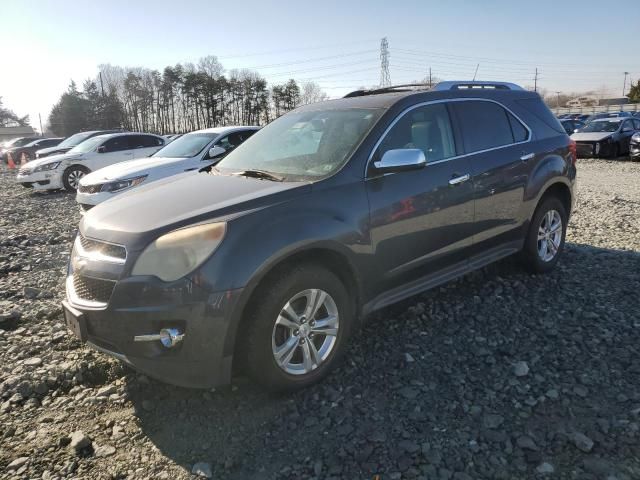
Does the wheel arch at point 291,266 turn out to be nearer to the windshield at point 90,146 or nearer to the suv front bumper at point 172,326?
the suv front bumper at point 172,326

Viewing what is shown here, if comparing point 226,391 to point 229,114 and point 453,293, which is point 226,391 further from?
point 229,114

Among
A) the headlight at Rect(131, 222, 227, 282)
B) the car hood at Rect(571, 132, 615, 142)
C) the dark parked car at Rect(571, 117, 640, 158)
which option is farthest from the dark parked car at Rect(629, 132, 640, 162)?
the headlight at Rect(131, 222, 227, 282)

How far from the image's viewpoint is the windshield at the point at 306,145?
134 inches

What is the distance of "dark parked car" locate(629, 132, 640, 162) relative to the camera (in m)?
17.4

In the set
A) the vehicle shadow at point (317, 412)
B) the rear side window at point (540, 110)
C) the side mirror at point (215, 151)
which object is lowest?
the vehicle shadow at point (317, 412)

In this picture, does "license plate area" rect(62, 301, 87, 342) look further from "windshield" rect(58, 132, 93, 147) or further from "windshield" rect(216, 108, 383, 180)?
"windshield" rect(58, 132, 93, 147)

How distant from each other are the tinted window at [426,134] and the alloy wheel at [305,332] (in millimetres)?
1169

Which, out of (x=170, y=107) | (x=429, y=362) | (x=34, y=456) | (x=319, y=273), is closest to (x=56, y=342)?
(x=34, y=456)

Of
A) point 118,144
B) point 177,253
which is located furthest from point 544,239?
point 118,144

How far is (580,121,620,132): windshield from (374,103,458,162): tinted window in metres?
19.0

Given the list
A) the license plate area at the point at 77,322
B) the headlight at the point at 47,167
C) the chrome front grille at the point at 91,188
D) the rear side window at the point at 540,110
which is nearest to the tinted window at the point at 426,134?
the rear side window at the point at 540,110

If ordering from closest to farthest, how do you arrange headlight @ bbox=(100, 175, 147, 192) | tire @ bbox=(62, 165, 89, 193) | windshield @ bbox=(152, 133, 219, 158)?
headlight @ bbox=(100, 175, 147, 192) → windshield @ bbox=(152, 133, 219, 158) → tire @ bbox=(62, 165, 89, 193)

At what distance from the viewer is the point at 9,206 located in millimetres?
11977

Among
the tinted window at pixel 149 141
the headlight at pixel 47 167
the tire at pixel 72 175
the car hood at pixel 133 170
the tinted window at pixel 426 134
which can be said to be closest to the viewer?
the tinted window at pixel 426 134
